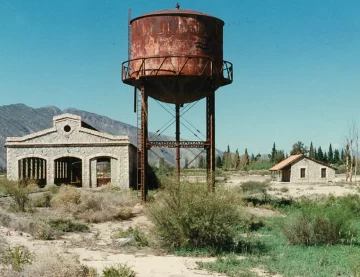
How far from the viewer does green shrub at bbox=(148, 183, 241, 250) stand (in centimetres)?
1375

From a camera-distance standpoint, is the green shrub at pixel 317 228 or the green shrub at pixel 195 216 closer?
the green shrub at pixel 195 216

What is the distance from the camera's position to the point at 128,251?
13.8m

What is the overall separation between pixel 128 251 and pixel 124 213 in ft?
22.2

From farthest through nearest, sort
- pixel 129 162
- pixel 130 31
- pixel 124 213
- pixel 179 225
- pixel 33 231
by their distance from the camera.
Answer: pixel 129 162
pixel 130 31
pixel 124 213
pixel 33 231
pixel 179 225

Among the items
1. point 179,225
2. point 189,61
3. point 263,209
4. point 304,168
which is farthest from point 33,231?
point 304,168

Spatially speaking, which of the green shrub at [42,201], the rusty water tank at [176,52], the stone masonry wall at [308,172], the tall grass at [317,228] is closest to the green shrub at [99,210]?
the green shrub at [42,201]

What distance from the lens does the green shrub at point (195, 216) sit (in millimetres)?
13750

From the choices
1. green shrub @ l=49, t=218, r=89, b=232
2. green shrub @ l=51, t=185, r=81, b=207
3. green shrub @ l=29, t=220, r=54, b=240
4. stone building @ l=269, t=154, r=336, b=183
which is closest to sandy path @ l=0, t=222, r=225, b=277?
green shrub @ l=29, t=220, r=54, b=240

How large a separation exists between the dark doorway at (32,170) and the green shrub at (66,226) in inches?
473

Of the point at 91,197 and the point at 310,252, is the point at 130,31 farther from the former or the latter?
the point at 310,252

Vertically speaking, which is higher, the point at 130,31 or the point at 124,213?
the point at 130,31

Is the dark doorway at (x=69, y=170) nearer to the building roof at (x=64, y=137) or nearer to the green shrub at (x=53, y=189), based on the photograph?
the building roof at (x=64, y=137)

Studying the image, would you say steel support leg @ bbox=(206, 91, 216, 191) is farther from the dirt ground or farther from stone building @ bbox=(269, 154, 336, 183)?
stone building @ bbox=(269, 154, 336, 183)

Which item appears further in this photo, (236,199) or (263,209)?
(263,209)
